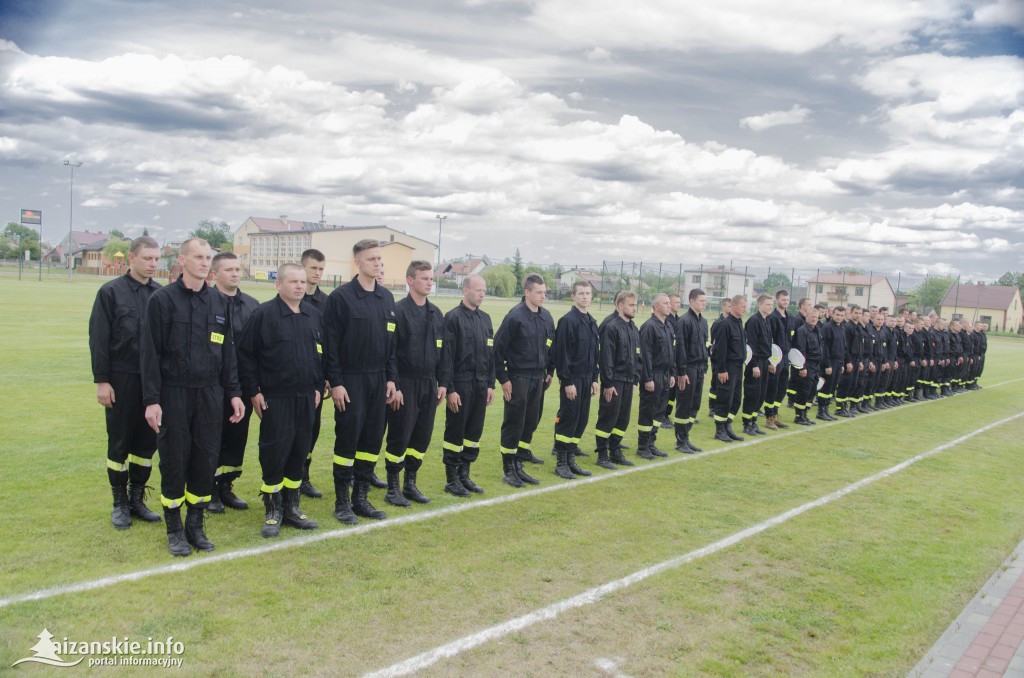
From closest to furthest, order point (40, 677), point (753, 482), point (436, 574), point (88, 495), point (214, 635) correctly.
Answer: point (40, 677)
point (214, 635)
point (436, 574)
point (88, 495)
point (753, 482)

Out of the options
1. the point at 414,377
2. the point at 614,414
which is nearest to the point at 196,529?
the point at 414,377

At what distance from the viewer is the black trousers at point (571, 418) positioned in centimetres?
815

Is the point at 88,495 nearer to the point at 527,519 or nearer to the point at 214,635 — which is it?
the point at 214,635

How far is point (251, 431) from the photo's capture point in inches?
372

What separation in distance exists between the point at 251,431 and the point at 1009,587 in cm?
824

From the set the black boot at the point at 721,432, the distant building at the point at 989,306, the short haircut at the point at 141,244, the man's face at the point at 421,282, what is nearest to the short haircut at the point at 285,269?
the short haircut at the point at 141,244

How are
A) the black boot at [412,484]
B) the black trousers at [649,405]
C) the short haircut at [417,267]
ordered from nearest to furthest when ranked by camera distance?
the short haircut at [417,267]
the black boot at [412,484]
the black trousers at [649,405]

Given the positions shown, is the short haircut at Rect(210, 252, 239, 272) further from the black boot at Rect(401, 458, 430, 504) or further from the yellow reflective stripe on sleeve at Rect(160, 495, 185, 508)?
the black boot at Rect(401, 458, 430, 504)

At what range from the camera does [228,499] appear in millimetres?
6312

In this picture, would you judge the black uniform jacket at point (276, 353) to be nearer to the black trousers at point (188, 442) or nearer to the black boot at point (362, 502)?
the black trousers at point (188, 442)

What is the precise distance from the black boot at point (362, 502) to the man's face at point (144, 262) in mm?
2398

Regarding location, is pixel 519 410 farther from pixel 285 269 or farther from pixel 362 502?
pixel 285 269

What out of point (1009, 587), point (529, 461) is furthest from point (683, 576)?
point (529, 461)

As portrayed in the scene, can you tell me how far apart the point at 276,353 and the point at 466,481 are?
2561mm
